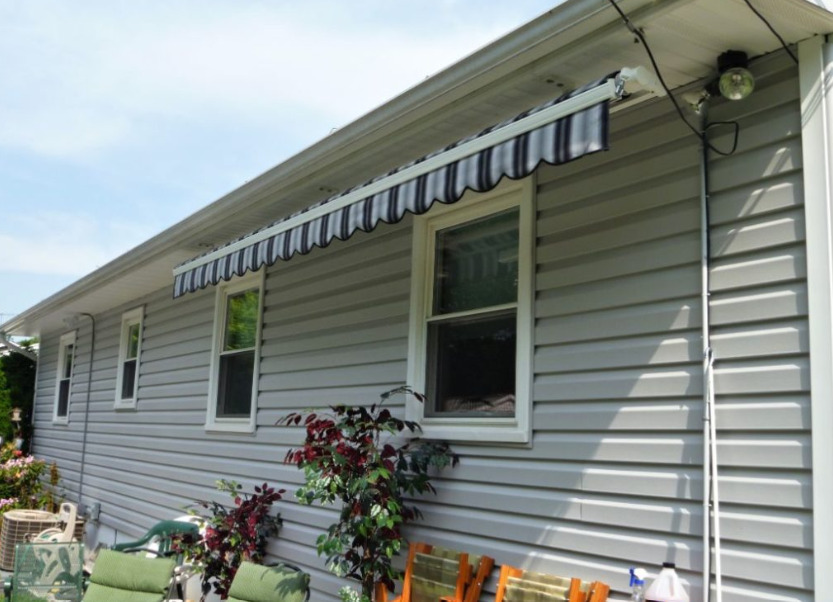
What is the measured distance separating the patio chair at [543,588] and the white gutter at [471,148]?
192cm

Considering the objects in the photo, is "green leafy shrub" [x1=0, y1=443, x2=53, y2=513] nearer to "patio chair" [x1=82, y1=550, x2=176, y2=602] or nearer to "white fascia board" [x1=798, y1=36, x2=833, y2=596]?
"patio chair" [x1=82, y1=550, x2=176, y2=602]

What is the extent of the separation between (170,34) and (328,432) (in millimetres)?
4837

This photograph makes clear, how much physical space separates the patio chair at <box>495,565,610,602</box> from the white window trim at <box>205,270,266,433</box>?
3.29m

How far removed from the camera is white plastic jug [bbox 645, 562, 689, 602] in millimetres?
3150

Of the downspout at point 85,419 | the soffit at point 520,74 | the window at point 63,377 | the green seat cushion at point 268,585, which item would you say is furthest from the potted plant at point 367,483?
the window at point 63,377

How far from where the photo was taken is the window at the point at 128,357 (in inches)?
403

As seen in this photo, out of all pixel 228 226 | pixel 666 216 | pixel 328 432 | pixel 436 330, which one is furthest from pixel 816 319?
pixel 228 226

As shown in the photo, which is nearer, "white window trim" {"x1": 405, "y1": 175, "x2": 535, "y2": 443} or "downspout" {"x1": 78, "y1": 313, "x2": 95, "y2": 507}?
"white window trim" {"x1": 405, "y1": 175, "x2": 535, "y2": 443}

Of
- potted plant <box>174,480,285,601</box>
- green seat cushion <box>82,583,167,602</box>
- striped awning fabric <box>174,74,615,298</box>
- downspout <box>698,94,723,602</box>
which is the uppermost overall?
striped awning fabric <box>174,74,615,298</box>

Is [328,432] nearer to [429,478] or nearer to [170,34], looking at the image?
[429,478]

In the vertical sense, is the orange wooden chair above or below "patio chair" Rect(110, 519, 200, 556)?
above

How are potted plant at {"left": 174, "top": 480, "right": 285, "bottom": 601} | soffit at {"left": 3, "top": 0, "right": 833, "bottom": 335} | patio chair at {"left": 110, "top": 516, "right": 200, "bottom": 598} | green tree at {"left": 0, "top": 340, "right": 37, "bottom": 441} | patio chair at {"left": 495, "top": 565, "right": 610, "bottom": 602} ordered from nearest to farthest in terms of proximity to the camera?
soffit at {"left": 3, "top": 0, "right": 833, "bottom": 335}
patio chair at {"left": 495, "top": 565, "right": 610, "bottom": 602}
potted plant at {"left": 174, "top": 480, "right": 285, "bottom": 601}
patio chair at {"left": 110, "top": 516, "right": 200, "bottom": 598}
green tree at {"left": 0, "top": 340, "right": 37, "bottom": 441}

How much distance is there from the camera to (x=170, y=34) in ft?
25.6

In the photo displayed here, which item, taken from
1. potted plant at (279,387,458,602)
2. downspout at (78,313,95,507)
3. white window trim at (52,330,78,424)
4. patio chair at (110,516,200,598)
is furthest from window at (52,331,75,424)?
potted plant at (279,387,458,602)
